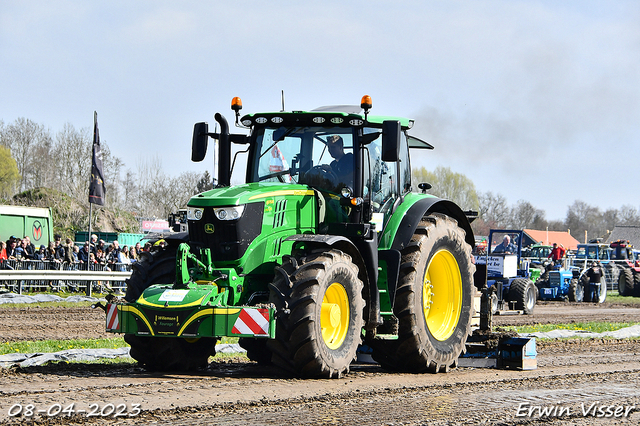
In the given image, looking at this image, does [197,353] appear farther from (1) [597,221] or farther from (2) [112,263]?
(1) [597,221]

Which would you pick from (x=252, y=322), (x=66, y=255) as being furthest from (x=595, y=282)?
(x=252, y=322)

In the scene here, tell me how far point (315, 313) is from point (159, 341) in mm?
1807

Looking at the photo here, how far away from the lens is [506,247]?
24.1 m

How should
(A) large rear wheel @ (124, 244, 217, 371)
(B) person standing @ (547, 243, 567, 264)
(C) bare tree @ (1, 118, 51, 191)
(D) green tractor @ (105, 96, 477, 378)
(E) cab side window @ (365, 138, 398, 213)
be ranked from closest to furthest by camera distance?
(D) green tractor @ (105, 96, 477, 378) → (A) large rear wheel @ (124, 244, 217, 371) → (E) cab side window @ (365, 138, 398, 213) → (B) person standing @ (547, 243, 567, 264) → (C) bare tree @ (1, 118, 51, 191)

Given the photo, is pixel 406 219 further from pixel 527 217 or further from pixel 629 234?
pixel 527 217

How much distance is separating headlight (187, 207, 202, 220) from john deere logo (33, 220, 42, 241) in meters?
23.4

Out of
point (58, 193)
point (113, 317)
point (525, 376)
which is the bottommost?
point (525, 376)

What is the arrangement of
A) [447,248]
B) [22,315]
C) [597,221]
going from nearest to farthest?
[447,248] → [22,315] → [597,221]

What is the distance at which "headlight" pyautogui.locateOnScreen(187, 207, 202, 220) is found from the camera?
7.55 m

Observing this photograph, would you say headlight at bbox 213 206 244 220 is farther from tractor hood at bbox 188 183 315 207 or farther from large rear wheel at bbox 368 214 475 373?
large rear wheel at bbox 368 214 475 373

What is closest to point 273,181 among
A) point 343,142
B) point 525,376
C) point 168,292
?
point 343,142

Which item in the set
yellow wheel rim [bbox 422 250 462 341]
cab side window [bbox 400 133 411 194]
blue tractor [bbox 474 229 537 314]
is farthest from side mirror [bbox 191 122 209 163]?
blue tractor [bbox 474 229 537 314]

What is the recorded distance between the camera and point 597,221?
12719cm

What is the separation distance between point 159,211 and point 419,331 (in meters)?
58.3
